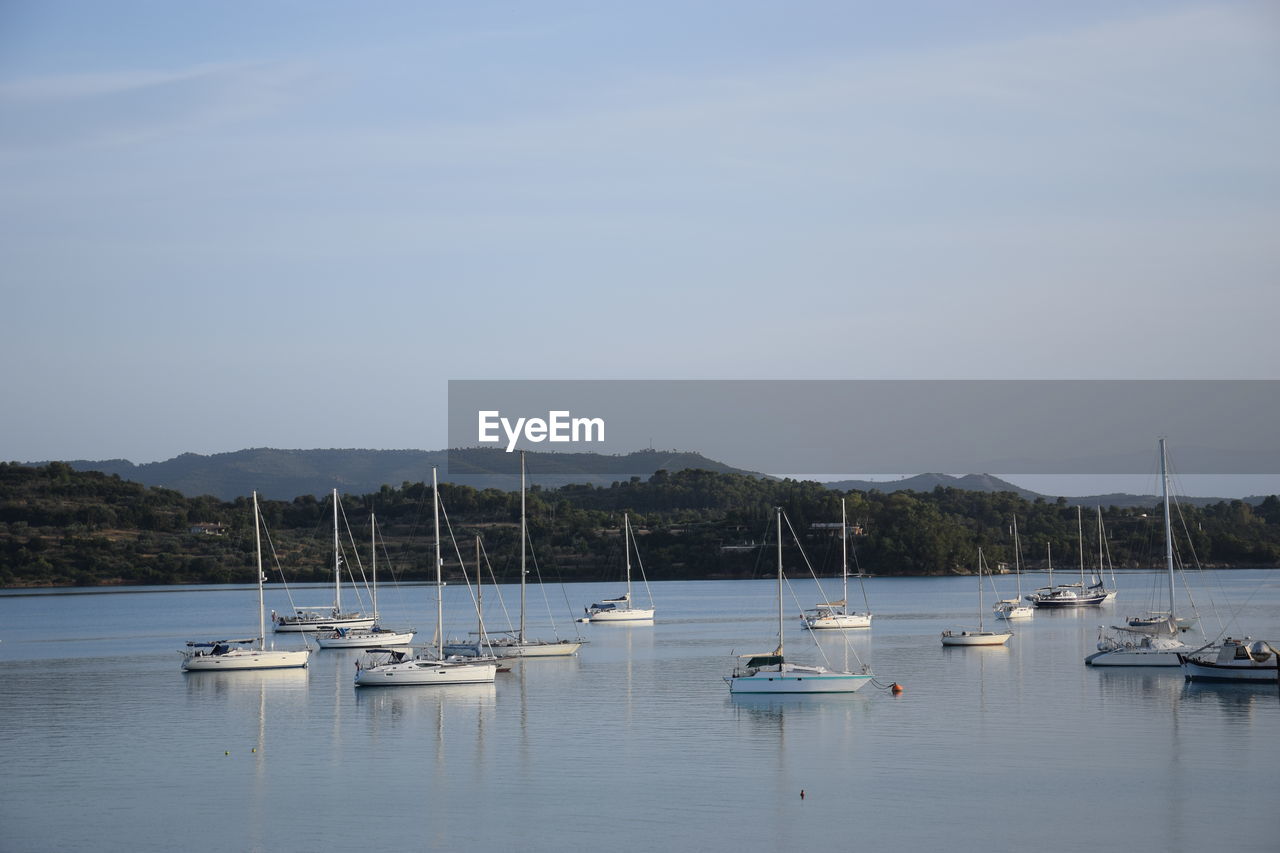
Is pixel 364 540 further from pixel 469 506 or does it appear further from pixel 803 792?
pixel 803 792

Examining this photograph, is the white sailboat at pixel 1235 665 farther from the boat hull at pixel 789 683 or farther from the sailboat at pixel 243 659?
the sailboat at pixel 243 659

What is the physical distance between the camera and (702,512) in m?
198

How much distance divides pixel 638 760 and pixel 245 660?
27633 millimetres

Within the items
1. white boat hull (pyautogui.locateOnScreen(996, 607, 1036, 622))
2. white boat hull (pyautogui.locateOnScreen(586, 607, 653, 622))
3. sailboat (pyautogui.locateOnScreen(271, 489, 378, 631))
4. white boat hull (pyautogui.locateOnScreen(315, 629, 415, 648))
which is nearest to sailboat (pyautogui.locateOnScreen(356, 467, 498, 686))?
white boat hull (pyautogui.locateOnScreen(315, 629, 415, 648))

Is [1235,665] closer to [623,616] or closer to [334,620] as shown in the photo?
[334,620]

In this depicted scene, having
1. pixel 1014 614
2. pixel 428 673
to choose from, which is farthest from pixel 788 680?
pixel 1014 614

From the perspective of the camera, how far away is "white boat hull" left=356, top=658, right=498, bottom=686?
5203cm

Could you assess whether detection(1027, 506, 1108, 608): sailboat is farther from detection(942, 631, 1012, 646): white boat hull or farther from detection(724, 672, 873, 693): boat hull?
detection(724, 672, 873, 693): boat hull

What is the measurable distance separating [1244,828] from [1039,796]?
4.43 m

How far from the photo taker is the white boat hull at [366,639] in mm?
73256

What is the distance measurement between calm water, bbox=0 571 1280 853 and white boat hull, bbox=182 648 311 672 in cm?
55

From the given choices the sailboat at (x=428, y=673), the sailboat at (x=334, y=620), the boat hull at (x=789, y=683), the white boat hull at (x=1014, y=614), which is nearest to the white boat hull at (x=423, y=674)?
the sailboat at (x=428, y=673)

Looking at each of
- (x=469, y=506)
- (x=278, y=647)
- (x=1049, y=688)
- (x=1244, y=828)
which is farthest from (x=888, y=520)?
(x=1244, y=828)

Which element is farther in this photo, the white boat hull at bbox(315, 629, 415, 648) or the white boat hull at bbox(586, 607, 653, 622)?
the white boat hull at bbox(586, 607, 653, 622)
